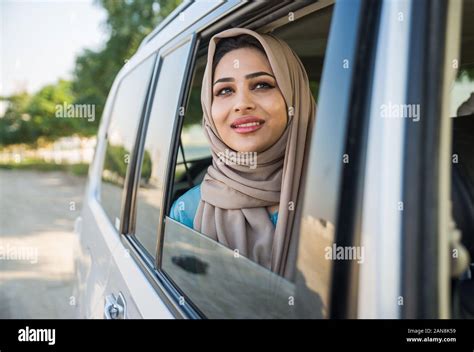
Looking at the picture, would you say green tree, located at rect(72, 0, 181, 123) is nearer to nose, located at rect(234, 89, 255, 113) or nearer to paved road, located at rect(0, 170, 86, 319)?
paved road, located at rect(0, 170, 86, 319)

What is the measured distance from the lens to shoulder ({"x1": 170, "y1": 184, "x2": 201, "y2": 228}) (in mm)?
1636

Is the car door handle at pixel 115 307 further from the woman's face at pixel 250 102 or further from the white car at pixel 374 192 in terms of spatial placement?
the woman's face at pixel 250 102

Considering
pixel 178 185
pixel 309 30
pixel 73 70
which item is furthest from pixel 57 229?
pixel 309 30

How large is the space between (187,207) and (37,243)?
423 cm

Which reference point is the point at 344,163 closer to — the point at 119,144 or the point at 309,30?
the point at 309,30

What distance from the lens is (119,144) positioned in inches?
102

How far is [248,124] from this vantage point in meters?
1.60

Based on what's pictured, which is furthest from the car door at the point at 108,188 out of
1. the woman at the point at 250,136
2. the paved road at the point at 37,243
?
the woman at the point at 250,136

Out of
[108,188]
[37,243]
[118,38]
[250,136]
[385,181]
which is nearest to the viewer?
[385,181]

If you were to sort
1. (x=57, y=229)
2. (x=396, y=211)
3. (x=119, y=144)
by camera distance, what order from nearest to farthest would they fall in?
(x=396, y=211) < (x=119, y=144) < (x=57, y=229)

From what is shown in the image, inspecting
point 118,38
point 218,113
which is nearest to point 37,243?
point 118,38

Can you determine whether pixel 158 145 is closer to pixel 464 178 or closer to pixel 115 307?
pixel 115 307

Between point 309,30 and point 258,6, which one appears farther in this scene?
point 309,30
